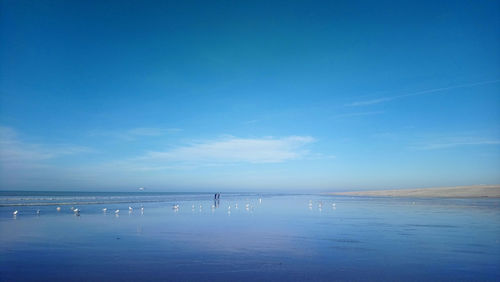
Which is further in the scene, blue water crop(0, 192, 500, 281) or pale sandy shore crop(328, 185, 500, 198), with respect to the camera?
pale sandy shore crop(328, 185, 500, 198)

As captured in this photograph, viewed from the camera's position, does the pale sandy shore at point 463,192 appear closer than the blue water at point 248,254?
No

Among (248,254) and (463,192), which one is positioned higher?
(248,254)

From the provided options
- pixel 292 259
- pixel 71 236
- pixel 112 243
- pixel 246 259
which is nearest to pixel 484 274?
pixel 292 259

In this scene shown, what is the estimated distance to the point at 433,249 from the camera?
1384cm

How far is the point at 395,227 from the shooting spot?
20.8 metres

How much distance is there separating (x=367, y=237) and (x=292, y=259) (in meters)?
6.81

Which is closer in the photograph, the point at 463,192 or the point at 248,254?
the point at 248,254

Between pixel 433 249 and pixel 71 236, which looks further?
pixel 71 236

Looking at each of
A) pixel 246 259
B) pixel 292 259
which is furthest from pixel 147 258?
pixel 292 259

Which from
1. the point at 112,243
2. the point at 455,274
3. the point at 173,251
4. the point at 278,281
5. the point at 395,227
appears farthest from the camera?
the point at 395,227

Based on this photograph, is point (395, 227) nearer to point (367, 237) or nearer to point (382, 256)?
point (367, 237)

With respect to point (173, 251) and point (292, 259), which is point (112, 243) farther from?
point (292, 259)

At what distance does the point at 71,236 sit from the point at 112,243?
3.50 meters

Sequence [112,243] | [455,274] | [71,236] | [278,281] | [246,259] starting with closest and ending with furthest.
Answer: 1. [278,281]
2. [455,274]
3. [246,259]
4. [112,243]
5. [71,236]
